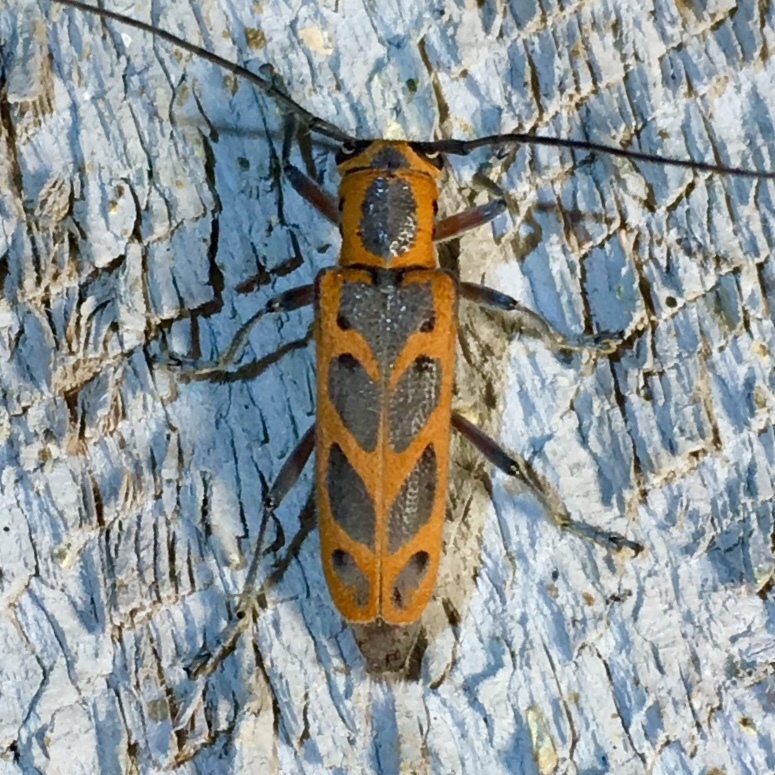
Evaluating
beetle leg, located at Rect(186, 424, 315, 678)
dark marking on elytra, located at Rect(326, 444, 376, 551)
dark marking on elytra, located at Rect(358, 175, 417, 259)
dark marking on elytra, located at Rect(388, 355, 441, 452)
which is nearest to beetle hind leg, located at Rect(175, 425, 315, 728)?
beetle leg, located at Rect(186, 424, 315, 678)

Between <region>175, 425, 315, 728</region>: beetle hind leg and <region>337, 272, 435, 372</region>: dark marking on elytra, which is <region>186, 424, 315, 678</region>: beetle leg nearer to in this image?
<region>175, 425, 315, 728</region>: beetle hind leg

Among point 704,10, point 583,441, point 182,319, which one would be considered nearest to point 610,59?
point 704,10

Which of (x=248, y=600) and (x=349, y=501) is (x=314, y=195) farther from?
(x=248, y=600)

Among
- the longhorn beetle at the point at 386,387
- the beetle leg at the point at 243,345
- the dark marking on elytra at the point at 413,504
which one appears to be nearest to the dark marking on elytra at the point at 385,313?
the longhorn beetle at the point at 386,387

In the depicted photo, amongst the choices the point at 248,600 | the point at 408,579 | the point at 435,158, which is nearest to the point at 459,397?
the point at 408,579

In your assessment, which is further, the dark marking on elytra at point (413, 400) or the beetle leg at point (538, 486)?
the beetle leg at point (538, 486)

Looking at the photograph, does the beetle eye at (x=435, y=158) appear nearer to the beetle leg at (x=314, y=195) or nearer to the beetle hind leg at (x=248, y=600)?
the beetle leg at (x=314, y=195)
